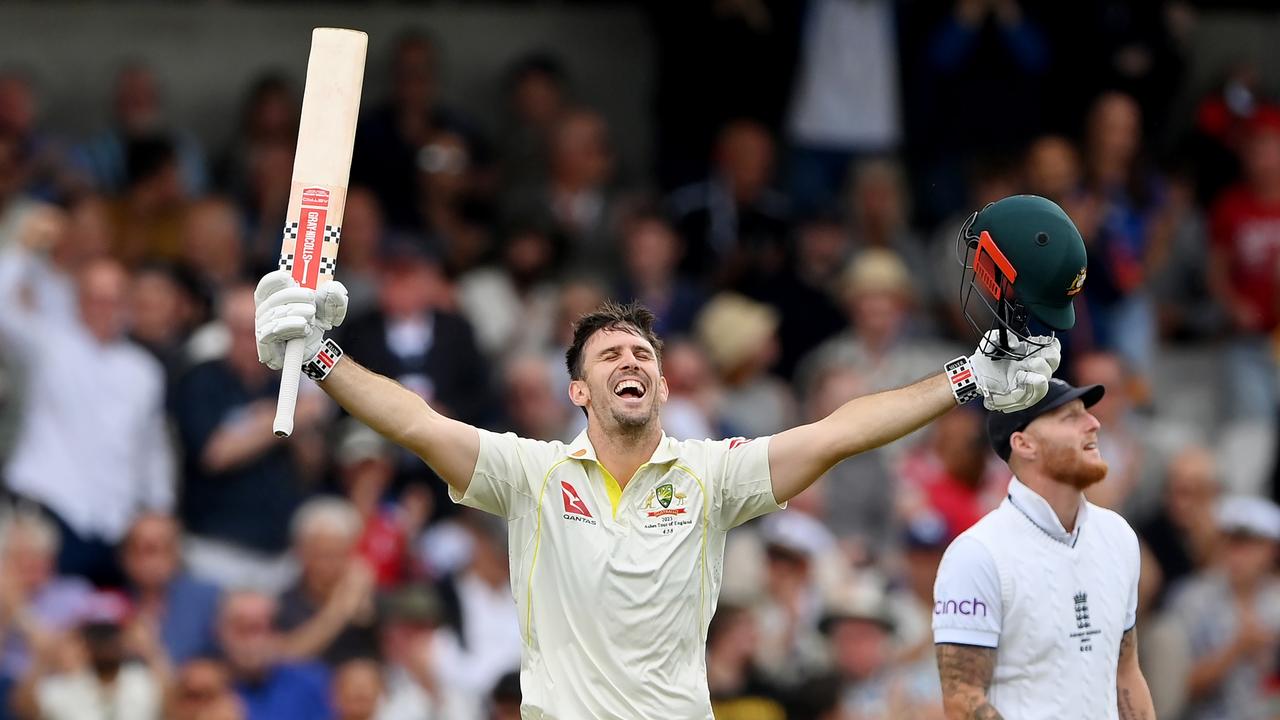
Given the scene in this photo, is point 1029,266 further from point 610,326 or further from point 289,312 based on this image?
point 289,312

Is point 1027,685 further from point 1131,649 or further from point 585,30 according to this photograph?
point 585,30

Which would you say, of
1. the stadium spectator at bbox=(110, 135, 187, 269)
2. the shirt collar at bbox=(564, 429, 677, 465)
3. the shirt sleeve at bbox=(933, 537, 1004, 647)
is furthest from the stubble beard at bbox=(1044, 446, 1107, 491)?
the stadium spectator at bbox=(110, 135, 187, 269)

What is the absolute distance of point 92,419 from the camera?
1266 cm

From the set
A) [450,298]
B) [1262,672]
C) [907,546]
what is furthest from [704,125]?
[1262,672]

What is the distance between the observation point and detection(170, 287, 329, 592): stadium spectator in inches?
495

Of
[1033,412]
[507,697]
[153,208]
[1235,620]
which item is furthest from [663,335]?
[1033,412]

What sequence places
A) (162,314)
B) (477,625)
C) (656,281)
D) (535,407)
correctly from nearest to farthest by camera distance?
1. (477,625)
2. (162,314)
3. (535,407)
4. (656,281)

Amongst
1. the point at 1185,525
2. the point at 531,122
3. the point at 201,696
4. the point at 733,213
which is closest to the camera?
the point at 201,696

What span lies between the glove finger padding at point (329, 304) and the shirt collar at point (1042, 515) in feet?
8.90

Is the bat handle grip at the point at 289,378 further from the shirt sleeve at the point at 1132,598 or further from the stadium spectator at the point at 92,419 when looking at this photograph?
the stadium spectator at the point at 92,419

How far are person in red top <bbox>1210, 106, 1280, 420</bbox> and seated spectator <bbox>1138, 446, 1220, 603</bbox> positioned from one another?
5.45 ft

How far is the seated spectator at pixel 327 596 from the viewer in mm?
12078

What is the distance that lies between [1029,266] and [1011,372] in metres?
0.40

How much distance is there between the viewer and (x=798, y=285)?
1493cm
